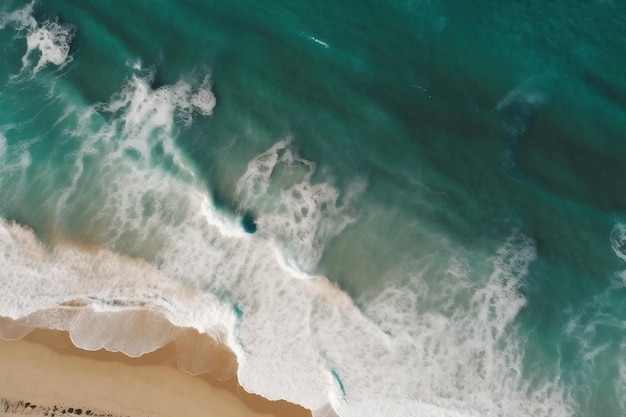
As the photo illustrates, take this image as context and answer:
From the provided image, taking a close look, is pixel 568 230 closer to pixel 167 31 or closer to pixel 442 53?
pixel 442 53

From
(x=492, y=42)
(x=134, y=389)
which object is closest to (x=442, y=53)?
(x=492, y=42)

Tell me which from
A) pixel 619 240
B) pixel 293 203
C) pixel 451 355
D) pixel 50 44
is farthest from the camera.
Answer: pixel 50 44

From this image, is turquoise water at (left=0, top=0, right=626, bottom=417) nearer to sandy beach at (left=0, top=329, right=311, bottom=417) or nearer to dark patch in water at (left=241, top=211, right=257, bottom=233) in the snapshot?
dark patch in water at (left=241, top=211, right=257, bottom=233)

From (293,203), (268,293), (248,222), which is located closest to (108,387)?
(268,293)

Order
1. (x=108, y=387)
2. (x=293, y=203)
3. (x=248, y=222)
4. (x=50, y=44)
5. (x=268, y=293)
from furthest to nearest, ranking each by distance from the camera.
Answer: (x=50, y=44), (x=293, y=203), (x=248, y=222), (x=268, y=293), (x=108, y=387)

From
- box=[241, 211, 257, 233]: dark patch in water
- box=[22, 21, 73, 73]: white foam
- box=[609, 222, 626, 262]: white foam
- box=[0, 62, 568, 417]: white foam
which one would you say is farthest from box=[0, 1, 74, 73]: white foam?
box=[609, 222, 626, 262]: white foam

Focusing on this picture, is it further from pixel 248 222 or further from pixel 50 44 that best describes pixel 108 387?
pixel 50 44
